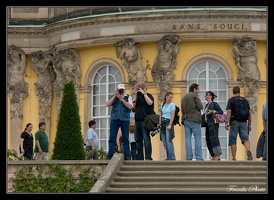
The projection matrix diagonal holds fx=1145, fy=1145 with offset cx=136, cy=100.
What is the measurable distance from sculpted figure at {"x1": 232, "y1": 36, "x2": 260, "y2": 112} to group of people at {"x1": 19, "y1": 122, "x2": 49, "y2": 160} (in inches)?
315

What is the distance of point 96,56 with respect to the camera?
3828 cm

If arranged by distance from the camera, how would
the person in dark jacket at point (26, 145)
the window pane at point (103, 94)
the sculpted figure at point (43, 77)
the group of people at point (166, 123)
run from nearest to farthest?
1. the group of people at point (166, 123)
2. the person in dark jacket at point (26, 145)
3. the window pane at point (103, 94)
4. the sculpted figure at point (43, 77)

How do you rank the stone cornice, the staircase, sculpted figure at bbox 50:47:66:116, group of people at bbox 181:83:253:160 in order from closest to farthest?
the staircase
group of people at bbox 181:83:253:160
the stone cornice
sculpted figure at bbox 50:47:66:116

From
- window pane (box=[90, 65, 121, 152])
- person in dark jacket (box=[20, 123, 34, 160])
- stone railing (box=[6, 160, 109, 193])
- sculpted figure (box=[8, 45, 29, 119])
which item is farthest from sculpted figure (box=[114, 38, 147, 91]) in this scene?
stone railing (box=[6, 160, 109, 193])

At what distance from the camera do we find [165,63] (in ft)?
121

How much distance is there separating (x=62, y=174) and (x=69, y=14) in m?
13.7

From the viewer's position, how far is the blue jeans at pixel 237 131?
27.4 metres

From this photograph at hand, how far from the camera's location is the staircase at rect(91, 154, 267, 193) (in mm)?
23797

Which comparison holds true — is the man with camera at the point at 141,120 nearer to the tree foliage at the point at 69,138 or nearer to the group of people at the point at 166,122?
the group of people at the point at 166,122

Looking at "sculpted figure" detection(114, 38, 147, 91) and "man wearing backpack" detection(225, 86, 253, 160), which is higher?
"sculpted figure" detection(114, 38, 147, 91)

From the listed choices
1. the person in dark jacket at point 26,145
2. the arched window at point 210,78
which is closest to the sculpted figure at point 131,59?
the arched window at point 210,78

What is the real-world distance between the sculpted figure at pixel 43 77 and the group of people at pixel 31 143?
26.0 ft

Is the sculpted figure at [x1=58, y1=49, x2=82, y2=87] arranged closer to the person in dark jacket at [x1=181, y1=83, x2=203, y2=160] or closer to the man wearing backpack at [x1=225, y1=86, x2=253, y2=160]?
the man wearing backpack at [x1=225, y1=86, x2=253, y2=160]

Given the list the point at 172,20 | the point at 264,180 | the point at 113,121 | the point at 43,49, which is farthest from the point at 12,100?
the point at 264,180
